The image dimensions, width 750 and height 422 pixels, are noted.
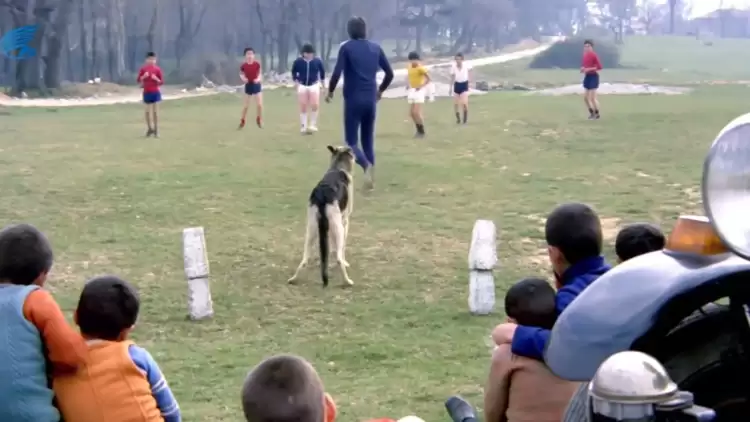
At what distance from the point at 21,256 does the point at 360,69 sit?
902cm

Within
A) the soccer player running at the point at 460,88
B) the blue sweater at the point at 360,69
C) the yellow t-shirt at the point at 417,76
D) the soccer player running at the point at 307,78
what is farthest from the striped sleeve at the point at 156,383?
the soccer player running at the point at 460,88

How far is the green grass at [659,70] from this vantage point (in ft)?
158

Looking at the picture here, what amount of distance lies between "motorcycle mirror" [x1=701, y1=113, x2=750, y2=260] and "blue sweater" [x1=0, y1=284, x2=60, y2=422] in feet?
7.77

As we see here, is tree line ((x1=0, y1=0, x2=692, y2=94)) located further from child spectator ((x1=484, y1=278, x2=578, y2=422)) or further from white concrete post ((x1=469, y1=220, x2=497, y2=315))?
child spectator ((x1=484, y1=278, x2=578, y2=422))

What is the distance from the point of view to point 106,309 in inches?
152

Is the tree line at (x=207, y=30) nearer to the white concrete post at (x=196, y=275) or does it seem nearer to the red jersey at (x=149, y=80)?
the red jersey at (x=149, y=80)

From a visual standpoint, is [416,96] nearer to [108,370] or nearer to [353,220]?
[353,220]

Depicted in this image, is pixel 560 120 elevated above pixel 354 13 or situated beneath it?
situated beneath

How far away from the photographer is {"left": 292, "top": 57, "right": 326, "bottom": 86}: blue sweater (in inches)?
825

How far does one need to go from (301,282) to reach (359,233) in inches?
77.7

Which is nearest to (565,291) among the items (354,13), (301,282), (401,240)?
(301,282)

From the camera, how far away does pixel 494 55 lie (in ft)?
250

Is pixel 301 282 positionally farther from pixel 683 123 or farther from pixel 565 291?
pixel 683 123
